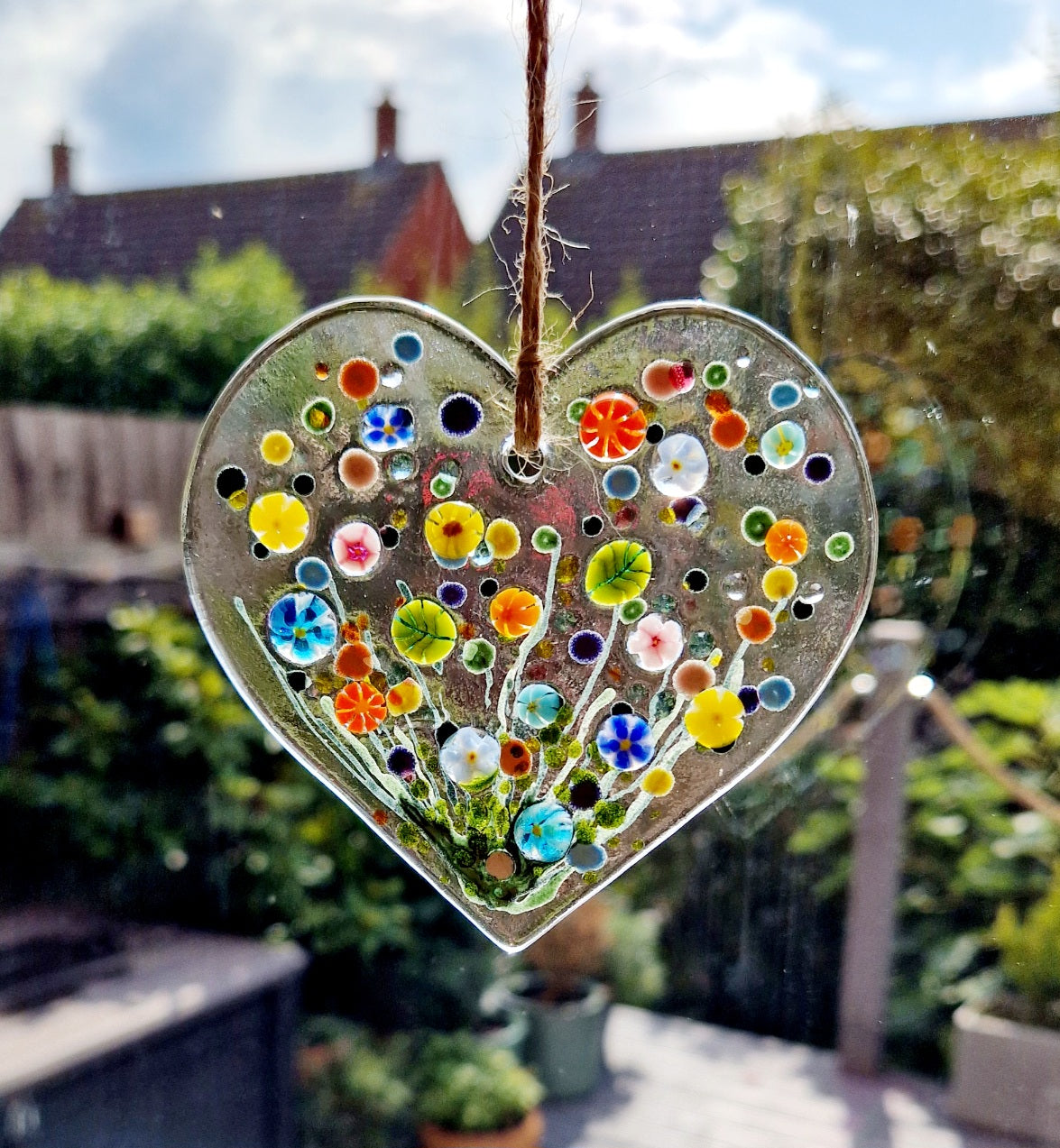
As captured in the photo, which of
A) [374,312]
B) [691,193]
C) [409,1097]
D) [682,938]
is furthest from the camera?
[409,1097]

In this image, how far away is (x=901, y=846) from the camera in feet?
2.25

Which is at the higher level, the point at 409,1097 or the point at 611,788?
the point at 611,788

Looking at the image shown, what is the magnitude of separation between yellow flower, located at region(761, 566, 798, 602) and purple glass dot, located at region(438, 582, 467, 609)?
0.36 feet

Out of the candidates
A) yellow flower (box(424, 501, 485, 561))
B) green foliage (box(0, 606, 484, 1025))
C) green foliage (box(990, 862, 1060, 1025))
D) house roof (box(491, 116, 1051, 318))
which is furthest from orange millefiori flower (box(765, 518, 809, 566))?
green foliage (box(0, 606, 484, 1025))

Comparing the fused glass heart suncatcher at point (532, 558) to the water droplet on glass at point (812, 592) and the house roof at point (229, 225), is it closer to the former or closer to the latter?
the water droplet on glass at point (812, 592)

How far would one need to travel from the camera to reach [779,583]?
1.29 feet

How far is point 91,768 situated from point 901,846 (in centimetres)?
63

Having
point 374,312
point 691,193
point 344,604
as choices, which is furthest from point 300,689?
point 691,193

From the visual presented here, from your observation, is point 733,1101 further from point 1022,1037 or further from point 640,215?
point 640,215

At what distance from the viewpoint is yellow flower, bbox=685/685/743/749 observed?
397 mm

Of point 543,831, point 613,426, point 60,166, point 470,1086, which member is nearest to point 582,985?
point 470,1086

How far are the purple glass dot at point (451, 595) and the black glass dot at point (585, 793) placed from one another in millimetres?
82

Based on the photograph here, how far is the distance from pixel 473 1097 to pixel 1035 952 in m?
0.44

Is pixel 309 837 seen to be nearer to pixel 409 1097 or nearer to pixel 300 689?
pixel 409 1097
